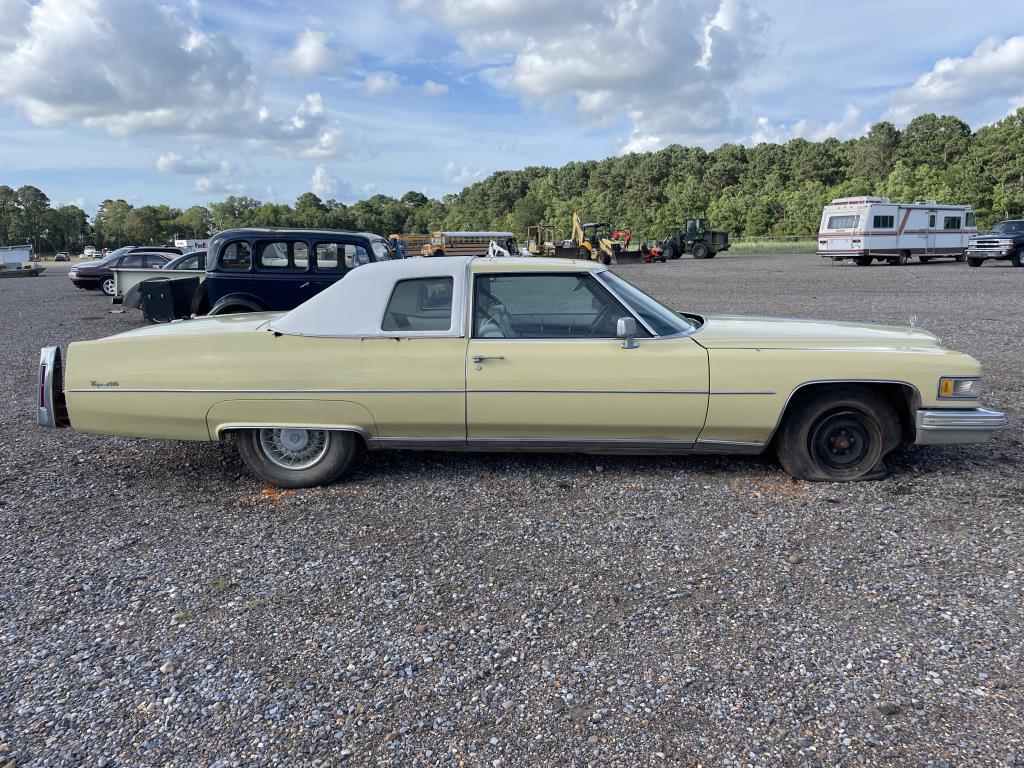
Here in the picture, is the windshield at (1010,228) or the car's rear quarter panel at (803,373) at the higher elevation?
the windshield at (1010,228)

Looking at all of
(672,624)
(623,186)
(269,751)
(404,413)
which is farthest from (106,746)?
(623,186)

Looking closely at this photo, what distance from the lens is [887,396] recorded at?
14.5 ft

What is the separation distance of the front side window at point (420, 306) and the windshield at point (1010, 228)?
28.2 meters

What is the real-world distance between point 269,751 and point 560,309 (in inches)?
119

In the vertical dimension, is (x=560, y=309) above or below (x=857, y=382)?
above

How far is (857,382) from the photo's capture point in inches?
166

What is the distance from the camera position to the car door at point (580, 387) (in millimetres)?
4180

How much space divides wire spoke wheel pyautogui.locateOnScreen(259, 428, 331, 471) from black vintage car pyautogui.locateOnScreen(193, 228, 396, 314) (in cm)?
603

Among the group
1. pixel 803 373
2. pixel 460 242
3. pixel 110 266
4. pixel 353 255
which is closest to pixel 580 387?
pixel 803 373

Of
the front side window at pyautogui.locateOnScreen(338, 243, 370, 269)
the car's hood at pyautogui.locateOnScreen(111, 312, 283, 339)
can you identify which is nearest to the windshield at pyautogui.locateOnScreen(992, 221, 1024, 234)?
the front side window at pyautogui.locateOnScreen(338, 243, 370, 269)

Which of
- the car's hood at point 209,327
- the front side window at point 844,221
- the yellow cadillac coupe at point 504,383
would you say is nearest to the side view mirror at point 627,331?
the yellow cadillac coupe at point 504,383

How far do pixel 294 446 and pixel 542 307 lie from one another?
5.84ft

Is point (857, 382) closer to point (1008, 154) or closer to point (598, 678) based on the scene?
point (598, 678)

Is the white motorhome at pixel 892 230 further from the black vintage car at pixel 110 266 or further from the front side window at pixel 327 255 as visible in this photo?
the black vintage car at pixel 110 266
